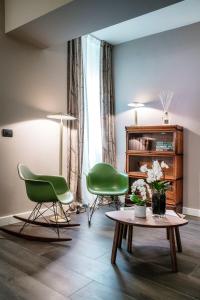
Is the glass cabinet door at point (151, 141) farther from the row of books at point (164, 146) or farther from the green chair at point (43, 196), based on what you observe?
the green chair at point (43, 196)

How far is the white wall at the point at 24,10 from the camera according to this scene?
2719 millimetres

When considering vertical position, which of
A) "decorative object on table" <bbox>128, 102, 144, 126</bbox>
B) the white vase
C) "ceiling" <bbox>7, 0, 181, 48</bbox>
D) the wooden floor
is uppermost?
"ceiling" <bbox>7, 0, 181, 48</bbox>

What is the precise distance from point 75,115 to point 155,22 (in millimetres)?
1872

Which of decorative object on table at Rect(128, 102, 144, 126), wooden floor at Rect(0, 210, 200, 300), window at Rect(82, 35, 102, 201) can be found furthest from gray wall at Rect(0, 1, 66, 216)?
decorative object on table at Rect(128, 102, 144, 126)

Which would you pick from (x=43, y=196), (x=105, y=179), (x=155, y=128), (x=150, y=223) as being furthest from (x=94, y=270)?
(x=155, y=128)

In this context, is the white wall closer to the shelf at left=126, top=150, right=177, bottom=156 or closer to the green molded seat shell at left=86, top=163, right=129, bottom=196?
the green molded seat shell at left=86, top=163, right=129, bottom=196

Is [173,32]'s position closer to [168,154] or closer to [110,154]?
[168,154]

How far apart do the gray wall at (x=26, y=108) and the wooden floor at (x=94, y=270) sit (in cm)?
82

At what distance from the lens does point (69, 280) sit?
6.60ft

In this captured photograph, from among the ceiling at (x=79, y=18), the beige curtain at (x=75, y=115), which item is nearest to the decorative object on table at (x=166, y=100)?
the beige curtain at (x=75, y=115)

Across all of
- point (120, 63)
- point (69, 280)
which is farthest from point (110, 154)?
point (69, 280)

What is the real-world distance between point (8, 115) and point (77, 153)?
4.12 feet

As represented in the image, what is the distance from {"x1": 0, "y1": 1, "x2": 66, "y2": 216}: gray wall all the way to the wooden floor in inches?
32.2

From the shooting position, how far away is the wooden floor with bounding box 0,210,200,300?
185 cm
